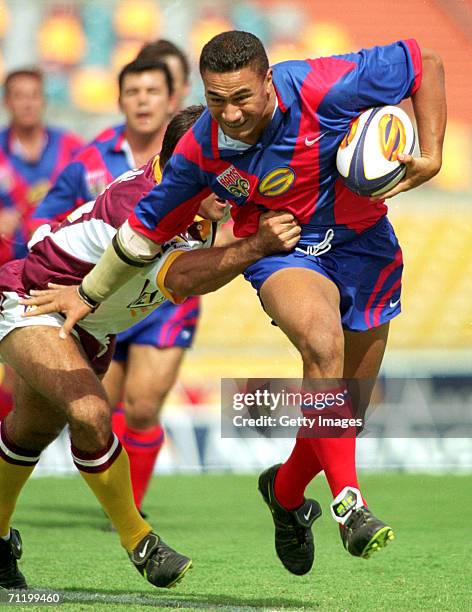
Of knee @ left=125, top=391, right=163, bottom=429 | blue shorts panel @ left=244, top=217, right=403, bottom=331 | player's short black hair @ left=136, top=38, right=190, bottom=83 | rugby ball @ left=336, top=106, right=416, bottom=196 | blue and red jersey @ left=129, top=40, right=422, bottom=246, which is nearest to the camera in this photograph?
rugby ball @ left=336, top=106, right=416, bottom=196

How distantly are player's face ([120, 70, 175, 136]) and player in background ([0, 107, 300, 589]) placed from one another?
2.45 m

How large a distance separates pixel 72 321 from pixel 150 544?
940 mm

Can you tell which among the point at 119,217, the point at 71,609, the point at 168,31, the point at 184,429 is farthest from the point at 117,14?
the point at 71,609

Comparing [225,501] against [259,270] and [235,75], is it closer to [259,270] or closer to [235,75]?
[259,270]

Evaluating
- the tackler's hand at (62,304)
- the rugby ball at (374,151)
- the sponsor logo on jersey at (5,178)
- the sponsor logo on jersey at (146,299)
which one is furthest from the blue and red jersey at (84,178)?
the rugby ball at (374,151)

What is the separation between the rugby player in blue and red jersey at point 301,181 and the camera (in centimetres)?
457

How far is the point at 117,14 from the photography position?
44.9ft

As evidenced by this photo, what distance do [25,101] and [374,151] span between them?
5.39 metres

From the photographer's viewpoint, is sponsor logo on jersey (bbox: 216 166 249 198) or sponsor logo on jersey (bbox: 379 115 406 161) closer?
sponsor logo on jersey (bbox: 379 115 406 161)

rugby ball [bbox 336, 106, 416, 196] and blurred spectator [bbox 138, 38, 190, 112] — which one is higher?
rugby ball [bbox 336, 106, 416, 196]

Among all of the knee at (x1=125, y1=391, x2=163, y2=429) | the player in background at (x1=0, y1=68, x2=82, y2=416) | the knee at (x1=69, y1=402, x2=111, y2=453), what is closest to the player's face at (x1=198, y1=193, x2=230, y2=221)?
the knee at (x1=69, y1=402, x2=111, y2=453)

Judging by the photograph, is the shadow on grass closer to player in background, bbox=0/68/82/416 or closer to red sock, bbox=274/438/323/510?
red sock, bbox=274/438/323/510

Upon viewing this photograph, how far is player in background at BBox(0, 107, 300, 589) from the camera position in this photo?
16.2 feet

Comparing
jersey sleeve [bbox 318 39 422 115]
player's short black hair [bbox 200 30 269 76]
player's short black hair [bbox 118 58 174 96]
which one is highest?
player's short black hair [bbox 200 30 269 76]
